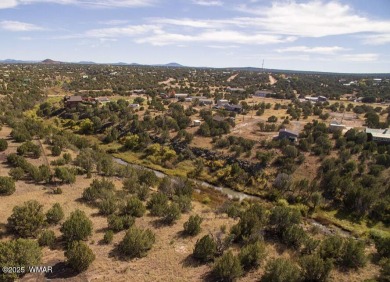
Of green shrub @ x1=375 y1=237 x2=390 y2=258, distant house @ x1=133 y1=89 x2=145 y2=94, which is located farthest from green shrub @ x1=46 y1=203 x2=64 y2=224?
distant house @ x1=133 y1=89 x2=145 y2=94

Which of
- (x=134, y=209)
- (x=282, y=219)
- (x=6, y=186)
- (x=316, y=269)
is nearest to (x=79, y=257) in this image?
(x=134, y=209)

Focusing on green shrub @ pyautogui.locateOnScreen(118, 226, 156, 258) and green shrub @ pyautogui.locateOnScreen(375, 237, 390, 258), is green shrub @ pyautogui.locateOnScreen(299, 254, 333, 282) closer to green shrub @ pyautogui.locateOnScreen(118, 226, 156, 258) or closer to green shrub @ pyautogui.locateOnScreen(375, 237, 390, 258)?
green shrub @ pyautogui.locateOnScreen(375, 237, 390, 258)

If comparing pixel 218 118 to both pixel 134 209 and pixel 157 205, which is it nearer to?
pixel 157 205

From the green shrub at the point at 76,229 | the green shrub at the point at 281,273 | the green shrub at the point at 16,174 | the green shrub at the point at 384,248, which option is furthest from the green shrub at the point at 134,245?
the green shrub at the point at 384,248

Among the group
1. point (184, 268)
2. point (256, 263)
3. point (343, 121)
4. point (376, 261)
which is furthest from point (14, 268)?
point (343, 121)

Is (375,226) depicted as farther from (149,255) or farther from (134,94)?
(134,94)

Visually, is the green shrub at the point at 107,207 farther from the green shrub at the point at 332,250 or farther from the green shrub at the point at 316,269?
the green shrub at the point at 332,250
